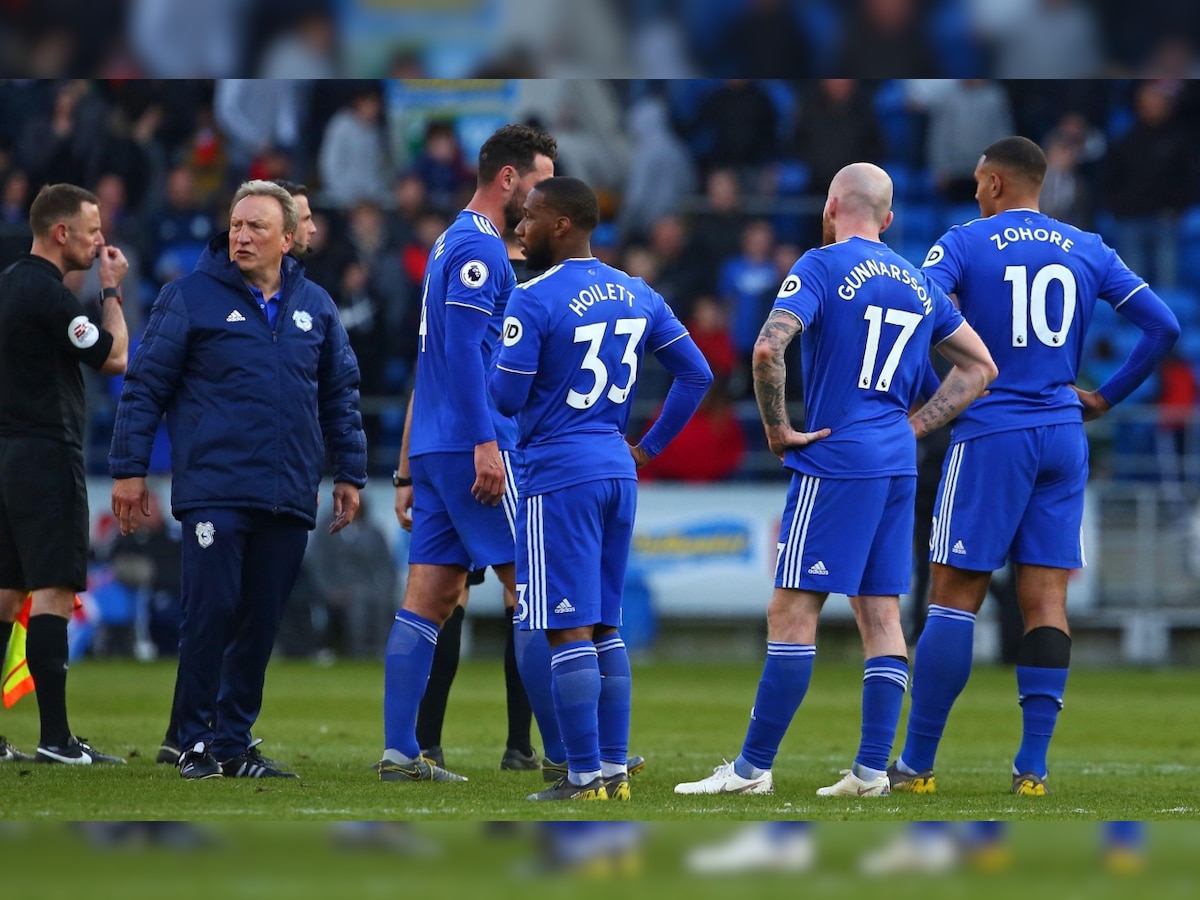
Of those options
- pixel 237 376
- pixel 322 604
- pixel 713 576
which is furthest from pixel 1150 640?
pixel 237 376

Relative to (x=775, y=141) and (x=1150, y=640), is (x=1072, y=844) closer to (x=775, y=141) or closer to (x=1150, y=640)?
(x=1150, y=640)

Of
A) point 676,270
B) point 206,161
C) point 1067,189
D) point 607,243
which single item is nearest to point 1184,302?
point 1067,189

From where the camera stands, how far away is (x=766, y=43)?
1.21m

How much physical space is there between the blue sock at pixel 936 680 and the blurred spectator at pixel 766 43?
506cm

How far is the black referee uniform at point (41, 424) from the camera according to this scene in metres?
6.79

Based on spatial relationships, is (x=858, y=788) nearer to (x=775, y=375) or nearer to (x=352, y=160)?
(x=775, y=375)

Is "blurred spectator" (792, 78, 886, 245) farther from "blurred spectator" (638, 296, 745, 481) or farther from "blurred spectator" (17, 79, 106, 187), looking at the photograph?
"blurred spectator" (17, 79, 106, 187)

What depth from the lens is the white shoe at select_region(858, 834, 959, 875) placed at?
151 cm

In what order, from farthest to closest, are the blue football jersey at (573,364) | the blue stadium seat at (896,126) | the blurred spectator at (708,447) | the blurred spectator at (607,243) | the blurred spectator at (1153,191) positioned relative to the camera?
the blue stadium seat at (896,126)
the blurred spectator at (607,243)
the blurred spectator at (1153,191)
the blurred spectator at (708,447)
the blue football jersey at (573,364)

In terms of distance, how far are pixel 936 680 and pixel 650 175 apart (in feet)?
43.9

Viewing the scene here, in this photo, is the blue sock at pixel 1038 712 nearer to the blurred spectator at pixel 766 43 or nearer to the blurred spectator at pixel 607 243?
the blurred spectator at pixel 766 43

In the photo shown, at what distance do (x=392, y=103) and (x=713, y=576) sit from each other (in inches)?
278

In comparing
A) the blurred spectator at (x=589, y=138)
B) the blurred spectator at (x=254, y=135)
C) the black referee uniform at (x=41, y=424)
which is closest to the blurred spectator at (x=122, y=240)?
the blurred spectator at (x=254, y=135)

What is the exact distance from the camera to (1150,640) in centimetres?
1558
